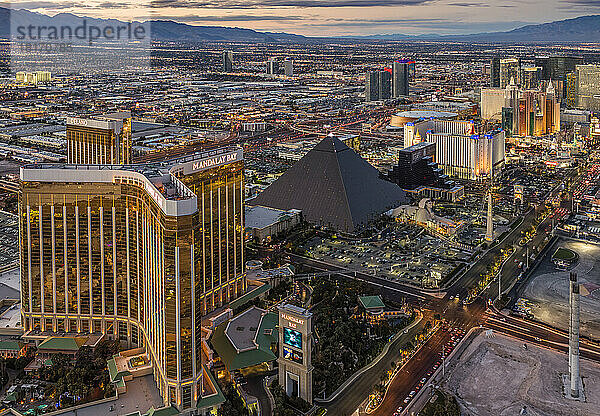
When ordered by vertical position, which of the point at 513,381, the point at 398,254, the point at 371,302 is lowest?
the point at 513,381

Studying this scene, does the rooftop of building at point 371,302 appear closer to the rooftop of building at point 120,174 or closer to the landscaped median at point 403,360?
the landscaped median at point 403,360

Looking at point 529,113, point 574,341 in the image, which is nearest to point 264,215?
point 574,341

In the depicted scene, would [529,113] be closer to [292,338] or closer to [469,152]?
[469,152]

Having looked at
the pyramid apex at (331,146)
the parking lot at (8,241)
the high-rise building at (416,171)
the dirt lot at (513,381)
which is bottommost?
the dirt lot at (513,381)

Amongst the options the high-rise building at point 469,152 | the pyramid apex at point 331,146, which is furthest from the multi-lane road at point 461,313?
the high-rise building at point 469,152

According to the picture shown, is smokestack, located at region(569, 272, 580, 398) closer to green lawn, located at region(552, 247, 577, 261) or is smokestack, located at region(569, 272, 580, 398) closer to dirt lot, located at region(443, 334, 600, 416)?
dirt lot, located at region(443, 334, 600, 416)

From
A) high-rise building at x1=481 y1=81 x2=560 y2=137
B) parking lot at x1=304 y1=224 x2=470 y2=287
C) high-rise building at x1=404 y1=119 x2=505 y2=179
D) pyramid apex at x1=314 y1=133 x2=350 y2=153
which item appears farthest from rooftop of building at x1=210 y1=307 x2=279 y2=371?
high-rise building at x1=481 y1=81 x2=560 y2=137
